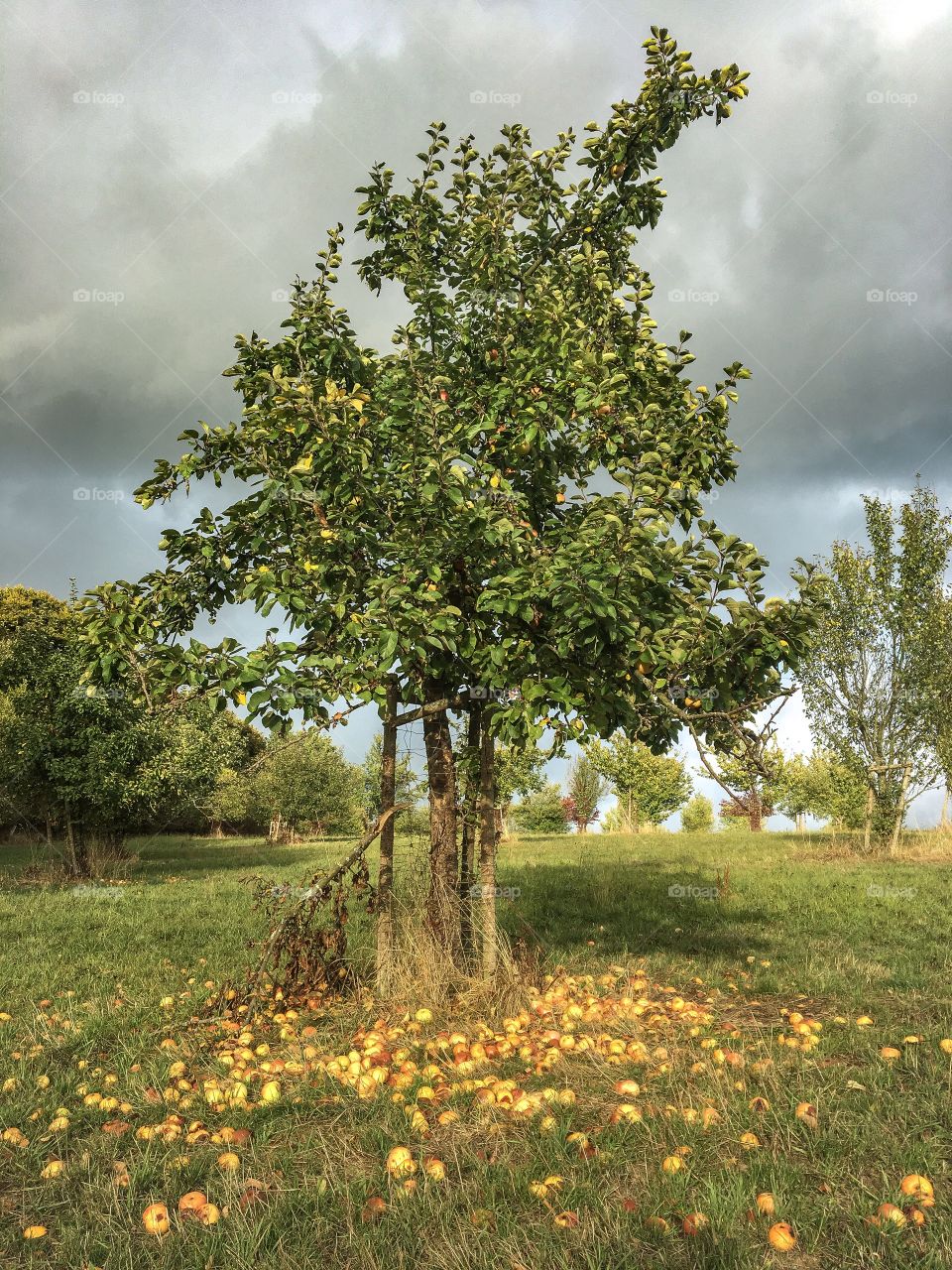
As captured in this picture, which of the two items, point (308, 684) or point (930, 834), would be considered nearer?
point (308, 684)

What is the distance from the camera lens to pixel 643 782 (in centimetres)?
5444

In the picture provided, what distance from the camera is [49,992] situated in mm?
9141

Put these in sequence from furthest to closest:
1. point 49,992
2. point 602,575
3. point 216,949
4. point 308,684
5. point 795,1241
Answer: point 216,949
point 49,992
point 308,684
point 602,575
point 795,1241

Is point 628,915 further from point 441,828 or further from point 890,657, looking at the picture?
point 890,657

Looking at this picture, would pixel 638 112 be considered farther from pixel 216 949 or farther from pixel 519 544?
pixel 216 949

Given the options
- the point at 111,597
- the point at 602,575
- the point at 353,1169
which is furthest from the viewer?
the point at 111,597

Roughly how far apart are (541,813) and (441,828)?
47552mm

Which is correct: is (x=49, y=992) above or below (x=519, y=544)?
below

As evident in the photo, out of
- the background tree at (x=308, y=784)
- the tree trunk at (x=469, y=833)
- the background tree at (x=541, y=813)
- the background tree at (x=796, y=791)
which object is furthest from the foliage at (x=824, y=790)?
the background tree at (x=308, y=784)

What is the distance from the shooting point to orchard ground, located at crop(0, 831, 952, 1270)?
401 centimetres

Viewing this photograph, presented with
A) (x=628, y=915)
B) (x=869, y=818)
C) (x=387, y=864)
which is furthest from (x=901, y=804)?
(x=387, y=864)

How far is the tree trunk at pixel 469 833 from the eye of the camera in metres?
8.07

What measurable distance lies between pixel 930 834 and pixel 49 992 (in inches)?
1003

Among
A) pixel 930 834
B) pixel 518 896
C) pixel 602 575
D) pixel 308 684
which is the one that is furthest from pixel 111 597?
pixel 930 834
